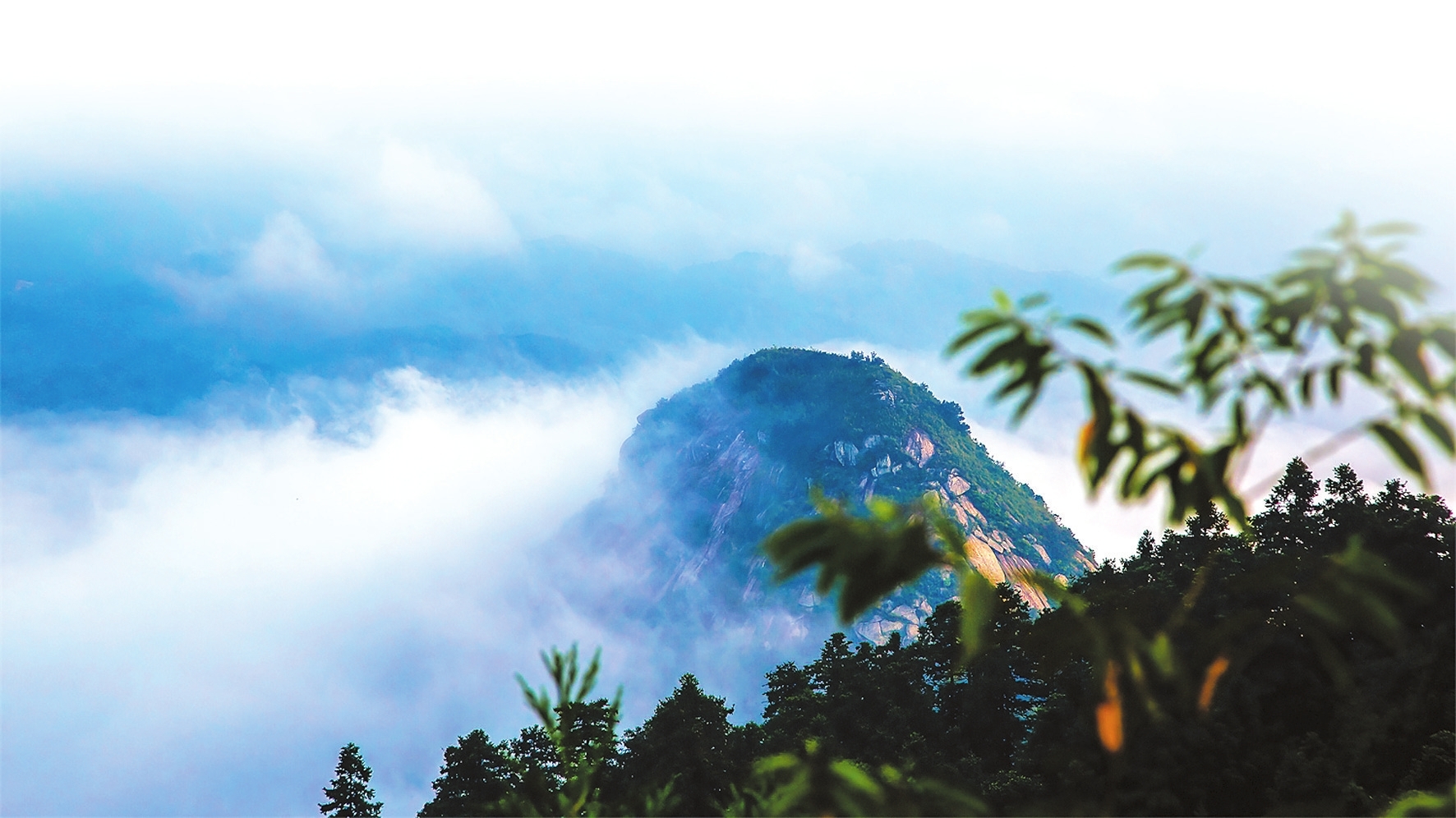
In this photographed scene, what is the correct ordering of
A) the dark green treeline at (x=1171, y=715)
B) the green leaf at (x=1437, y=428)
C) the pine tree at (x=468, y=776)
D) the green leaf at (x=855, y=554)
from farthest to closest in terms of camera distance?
the pine tree at (x=468, y=776) → the dark green treeline at (x=1171, y=715) → the green leaf at (x=1437, y=428) → the green leaf at (x=855, y=554)

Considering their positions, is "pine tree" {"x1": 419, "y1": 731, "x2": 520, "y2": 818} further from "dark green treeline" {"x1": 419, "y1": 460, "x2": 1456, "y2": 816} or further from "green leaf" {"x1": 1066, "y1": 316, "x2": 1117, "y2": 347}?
"green leaf" {"x1": 1066, "y1": 316, "x2": 1117, "y2": 347}

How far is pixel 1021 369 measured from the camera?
2912 mm

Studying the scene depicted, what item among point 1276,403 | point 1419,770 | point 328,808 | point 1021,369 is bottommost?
point 1419,770

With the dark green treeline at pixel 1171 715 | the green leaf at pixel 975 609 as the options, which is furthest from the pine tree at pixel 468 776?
the green leaf at pixel 975 609

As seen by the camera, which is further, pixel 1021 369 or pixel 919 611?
pixel 919 611

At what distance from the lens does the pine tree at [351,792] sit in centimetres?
3366

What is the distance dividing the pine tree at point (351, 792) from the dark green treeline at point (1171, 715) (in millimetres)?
4033

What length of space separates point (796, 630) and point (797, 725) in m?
163

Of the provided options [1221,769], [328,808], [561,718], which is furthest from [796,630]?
[561,718]

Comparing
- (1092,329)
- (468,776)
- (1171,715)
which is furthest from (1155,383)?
(468,776)

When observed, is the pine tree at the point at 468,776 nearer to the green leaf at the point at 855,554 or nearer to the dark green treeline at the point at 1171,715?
the dark green treeline at the point at 1171,715

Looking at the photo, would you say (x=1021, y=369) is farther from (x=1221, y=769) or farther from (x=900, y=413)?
(x=900, y=413)

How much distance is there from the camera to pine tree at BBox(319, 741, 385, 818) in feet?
110

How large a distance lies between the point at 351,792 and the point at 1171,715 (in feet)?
99.8
